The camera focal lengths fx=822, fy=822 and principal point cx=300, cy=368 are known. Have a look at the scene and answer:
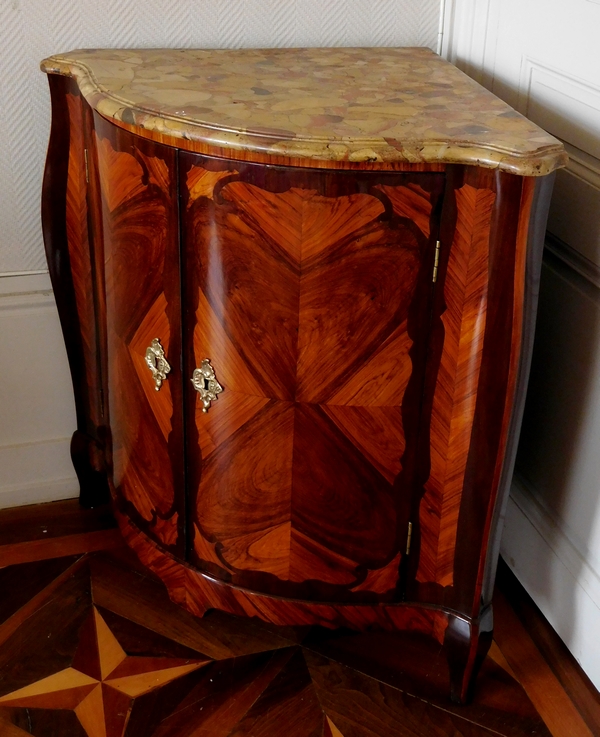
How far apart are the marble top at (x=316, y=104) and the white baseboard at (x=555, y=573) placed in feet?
1.89

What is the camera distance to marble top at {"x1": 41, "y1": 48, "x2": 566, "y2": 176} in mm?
775

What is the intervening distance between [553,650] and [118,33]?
3.48 ft

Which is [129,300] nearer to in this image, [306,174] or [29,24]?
[306,174]

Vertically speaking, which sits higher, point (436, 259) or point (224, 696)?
point (436, 259)

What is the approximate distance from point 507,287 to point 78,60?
62 centimetres

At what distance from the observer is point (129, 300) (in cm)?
100

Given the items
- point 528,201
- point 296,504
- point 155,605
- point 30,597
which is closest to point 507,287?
point 528,201

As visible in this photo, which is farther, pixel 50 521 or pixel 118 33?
pixel 50 521

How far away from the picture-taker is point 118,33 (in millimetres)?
→ 1154

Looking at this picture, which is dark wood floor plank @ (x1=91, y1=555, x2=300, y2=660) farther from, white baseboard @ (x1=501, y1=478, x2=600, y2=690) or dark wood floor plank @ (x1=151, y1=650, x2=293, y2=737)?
white baseboard @ (x1=501, y1=478, x2=600, y2=690)

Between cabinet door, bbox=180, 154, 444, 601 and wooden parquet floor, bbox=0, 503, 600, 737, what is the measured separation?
153 mm

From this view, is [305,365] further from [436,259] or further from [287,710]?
[287,710]

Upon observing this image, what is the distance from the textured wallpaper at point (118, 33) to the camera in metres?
1.13

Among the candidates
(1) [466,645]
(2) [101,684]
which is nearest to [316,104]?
(1) [466,645]
